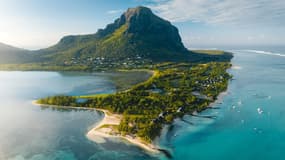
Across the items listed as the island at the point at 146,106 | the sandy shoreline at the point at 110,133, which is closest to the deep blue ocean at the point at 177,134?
the sandy shoreline at the point at 110,133

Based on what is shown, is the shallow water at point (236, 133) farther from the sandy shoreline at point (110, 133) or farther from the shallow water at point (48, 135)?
the shallow water at point (48, 135)

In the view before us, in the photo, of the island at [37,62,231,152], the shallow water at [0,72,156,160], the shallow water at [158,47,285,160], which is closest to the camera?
the shallow water at [0,72,156,160]

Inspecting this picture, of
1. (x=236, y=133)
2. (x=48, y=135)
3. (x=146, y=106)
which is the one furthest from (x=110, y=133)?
(x=236, y=133)

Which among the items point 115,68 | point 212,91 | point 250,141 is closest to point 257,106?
point 212,91

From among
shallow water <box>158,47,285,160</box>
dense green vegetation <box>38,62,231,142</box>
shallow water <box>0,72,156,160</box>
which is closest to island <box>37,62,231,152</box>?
dense green vegetation <box>38,62,231,142</box>

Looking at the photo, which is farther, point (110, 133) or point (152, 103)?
point (152, 103)

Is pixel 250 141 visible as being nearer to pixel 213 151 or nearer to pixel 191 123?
pixel 213 151

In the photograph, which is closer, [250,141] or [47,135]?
[250,141]

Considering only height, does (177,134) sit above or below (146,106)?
below

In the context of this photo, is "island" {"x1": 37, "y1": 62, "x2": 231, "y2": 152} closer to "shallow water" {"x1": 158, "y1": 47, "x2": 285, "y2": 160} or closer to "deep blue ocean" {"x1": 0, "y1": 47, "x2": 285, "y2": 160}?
"deep blue ocean" {"x1": 0, "y1": 47, "x2": 285, "y2": 160}

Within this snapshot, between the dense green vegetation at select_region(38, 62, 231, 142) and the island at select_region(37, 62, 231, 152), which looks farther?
the dense green vegetation at select_region(38, 62, 231, 142)

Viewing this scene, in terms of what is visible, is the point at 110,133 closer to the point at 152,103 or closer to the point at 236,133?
the point at 152,103
